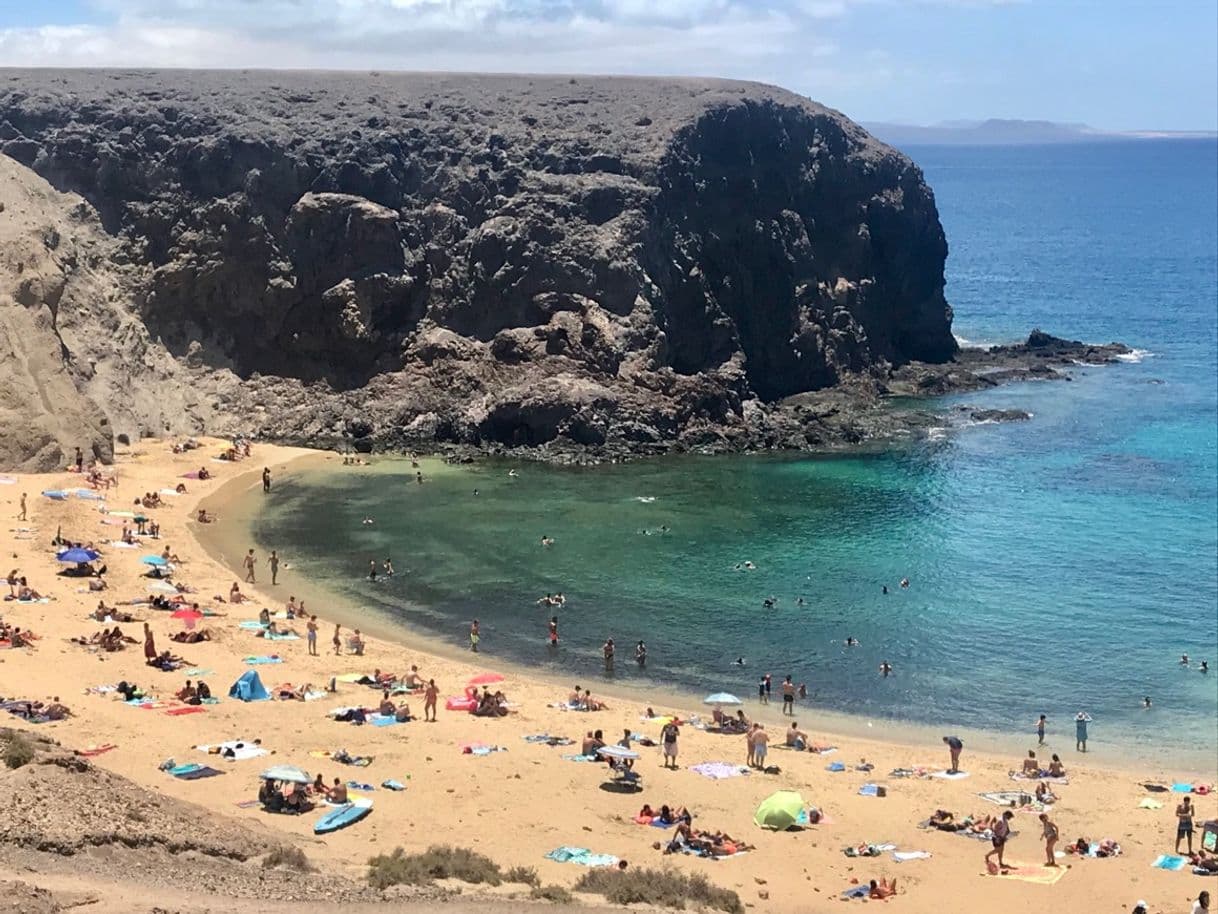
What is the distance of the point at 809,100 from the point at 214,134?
38.3 metres

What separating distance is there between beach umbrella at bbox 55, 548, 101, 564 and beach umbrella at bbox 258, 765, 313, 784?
1986 cm

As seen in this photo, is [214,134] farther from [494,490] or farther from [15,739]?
[15,739]

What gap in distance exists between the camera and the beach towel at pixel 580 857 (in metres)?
25.0

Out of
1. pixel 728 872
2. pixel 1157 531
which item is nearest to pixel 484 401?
pixel 1157 531

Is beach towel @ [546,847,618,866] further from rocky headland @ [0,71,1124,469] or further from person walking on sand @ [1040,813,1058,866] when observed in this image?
rocky headland @ [0,71,1124,469]

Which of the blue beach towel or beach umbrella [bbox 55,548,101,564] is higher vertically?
beach umbrella [bbox 55,548,101,564]

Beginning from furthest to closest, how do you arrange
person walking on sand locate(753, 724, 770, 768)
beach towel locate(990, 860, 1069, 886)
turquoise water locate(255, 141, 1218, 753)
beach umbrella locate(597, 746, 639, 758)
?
1. turquoise water locate(255, 141, 1218, 753)
2. person walking on sand locate(753, 724, 770, 768)
3. beach umbrella locate(597, 746, 639, 758)
4. beach towel locate(990, 860, 1069, 886)

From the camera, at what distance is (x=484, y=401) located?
69688mm

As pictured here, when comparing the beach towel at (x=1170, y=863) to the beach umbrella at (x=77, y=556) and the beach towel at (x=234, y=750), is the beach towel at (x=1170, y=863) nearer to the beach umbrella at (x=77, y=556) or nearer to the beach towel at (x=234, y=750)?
the beach towel at (x=234, y=750)

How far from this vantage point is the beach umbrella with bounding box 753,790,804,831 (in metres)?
28.6

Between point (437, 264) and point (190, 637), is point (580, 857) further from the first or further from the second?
point (437, 264)

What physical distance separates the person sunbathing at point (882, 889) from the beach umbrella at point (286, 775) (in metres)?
10.5

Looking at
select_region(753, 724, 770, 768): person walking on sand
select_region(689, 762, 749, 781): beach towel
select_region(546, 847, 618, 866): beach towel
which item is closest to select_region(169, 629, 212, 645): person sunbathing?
select_region(689, 762, 749, 781): beach towel

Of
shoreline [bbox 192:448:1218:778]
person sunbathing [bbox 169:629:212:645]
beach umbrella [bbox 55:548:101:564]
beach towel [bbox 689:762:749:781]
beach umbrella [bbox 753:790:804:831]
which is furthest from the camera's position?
beach umbrella [bbox 55:548:101:564]
